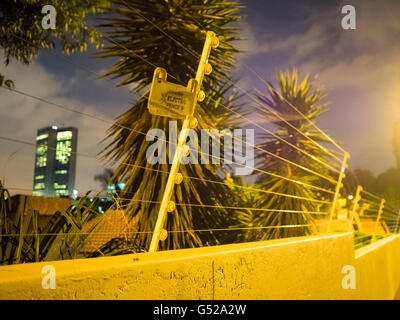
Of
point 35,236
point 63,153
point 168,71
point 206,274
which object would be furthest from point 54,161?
point 168,71

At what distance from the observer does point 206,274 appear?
1493 mm

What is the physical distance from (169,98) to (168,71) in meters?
2.91

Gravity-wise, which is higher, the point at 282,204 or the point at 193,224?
the point at 282,204

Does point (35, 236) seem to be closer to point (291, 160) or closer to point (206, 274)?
point (206, 274)

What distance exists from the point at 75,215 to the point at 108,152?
2104 millimetres

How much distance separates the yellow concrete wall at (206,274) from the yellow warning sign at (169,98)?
77 cm

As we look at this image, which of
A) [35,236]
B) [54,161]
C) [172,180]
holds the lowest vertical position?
[35,236]

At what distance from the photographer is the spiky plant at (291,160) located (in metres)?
6.37

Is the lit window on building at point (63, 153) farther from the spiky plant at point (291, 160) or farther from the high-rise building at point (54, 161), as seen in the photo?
the spiky plant at point (291, 160)
